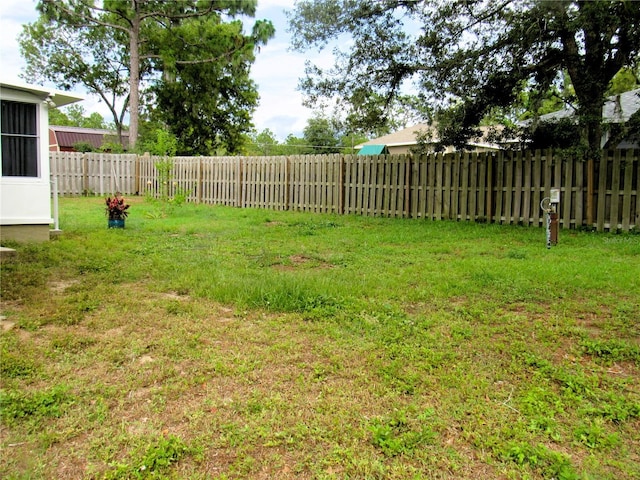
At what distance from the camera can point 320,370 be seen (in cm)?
271

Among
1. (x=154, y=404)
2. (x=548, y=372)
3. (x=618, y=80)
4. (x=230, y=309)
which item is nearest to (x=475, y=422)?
(x=548, y=372)

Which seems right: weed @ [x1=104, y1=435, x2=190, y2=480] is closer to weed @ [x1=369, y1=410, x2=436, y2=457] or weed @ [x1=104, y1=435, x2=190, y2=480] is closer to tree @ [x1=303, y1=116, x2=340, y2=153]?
weed @ [x1=369, y1=410, x2=436, y2=457]

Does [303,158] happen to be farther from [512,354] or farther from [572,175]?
[512,354]

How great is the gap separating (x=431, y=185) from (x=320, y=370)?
326 inches

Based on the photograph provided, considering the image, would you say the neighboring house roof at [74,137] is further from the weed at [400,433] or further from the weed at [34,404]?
the weed at [400,433]

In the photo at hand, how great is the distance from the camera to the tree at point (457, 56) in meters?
7.87

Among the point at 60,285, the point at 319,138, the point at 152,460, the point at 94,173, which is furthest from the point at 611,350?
the point at 319,138

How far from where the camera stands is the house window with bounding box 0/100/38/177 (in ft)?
21.4

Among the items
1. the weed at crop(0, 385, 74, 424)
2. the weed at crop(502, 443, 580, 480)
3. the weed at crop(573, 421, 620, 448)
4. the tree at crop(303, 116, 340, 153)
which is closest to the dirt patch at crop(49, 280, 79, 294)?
the weed at crop(0, 385, 74, 424)

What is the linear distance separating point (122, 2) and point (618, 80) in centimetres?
1950

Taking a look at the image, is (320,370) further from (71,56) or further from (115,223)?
(71,56)

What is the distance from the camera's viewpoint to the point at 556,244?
6828 mm

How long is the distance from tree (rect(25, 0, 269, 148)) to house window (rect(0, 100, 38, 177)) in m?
15.6

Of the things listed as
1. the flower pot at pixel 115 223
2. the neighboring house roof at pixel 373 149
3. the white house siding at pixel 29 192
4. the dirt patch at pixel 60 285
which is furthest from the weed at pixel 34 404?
the neighboring house roof at pixel 373 149
